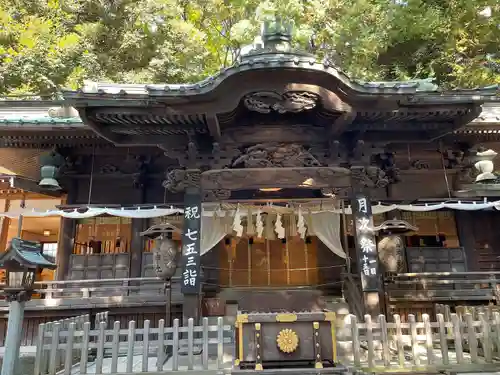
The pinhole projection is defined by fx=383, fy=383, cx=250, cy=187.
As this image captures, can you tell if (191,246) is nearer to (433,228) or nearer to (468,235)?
(433,228)

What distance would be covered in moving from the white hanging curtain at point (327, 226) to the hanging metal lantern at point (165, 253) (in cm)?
360

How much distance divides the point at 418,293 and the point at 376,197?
103 inches

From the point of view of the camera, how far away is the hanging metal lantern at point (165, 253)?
313 inches

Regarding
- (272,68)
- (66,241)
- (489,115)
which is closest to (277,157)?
(272,68)

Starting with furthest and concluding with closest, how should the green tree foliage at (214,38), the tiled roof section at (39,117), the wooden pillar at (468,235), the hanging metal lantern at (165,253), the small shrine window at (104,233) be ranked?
1. the green tree foliage at (214,38)
2. the small shrine window at (104,233)
3. the wooden pillar at (468,235)
4. the tiled roof section at (39,117)
5. the hanging metal lantern at (165,253)

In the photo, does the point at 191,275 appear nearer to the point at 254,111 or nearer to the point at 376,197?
the point at 254,111

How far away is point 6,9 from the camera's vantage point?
19734mm

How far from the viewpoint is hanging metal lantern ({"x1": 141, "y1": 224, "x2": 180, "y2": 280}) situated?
795cm

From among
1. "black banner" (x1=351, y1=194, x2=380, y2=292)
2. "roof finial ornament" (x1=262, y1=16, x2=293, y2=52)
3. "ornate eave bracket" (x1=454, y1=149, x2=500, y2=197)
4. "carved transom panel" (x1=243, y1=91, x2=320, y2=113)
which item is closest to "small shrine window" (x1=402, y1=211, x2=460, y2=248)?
"ornate eave bracket" (x1=454, y1=149, x2=500, y2=197)

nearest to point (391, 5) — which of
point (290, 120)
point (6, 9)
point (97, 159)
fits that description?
point (290, 120)

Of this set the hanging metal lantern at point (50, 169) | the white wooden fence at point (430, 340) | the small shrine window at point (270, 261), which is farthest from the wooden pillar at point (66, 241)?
the white wooden fence at point (430, 340)

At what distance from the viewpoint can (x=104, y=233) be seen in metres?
10.5

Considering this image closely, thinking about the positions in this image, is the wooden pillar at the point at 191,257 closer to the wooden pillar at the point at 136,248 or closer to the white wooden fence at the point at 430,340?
the wooden pillar at the point at 136,248

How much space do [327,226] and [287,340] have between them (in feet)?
14.8
